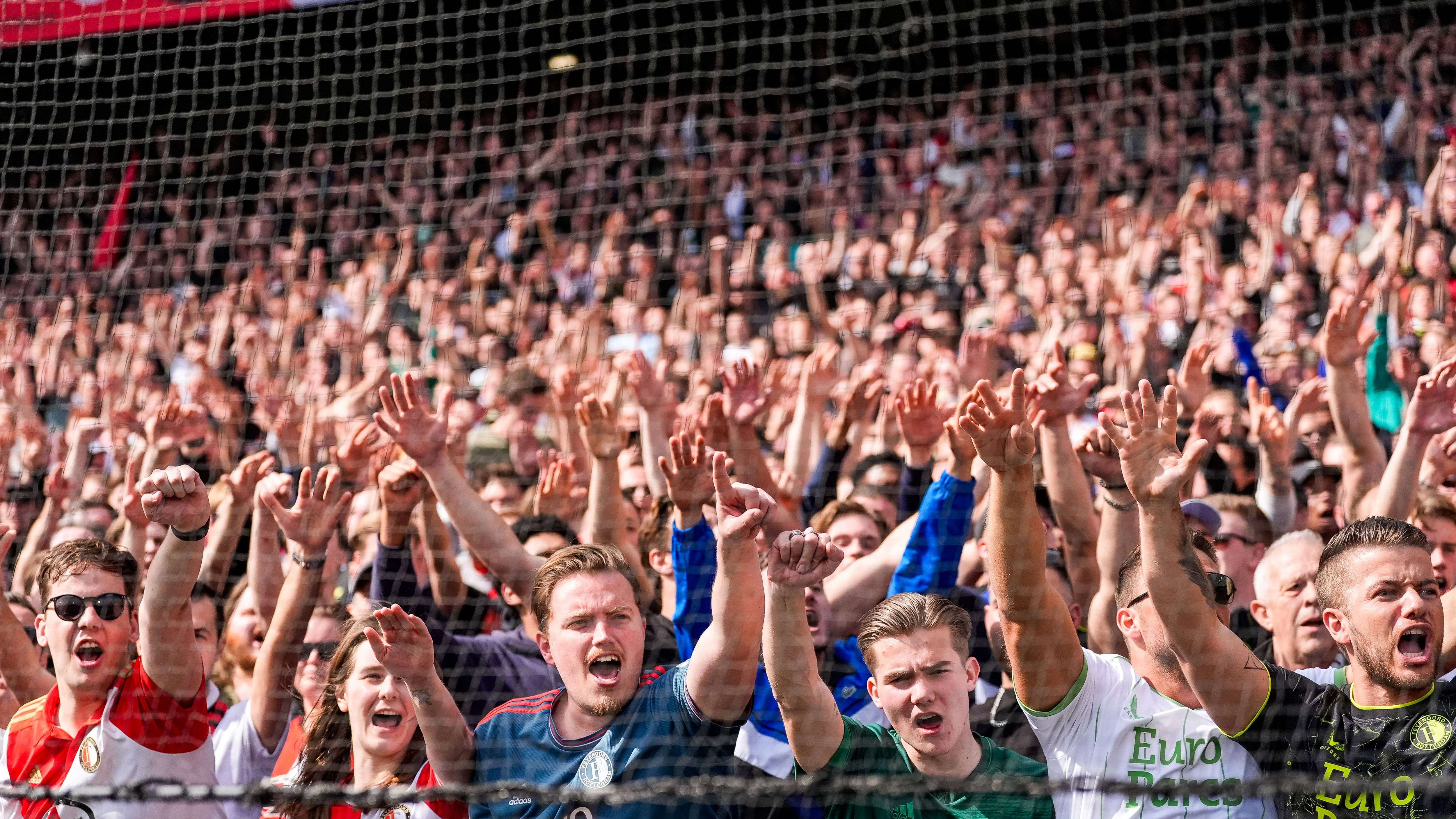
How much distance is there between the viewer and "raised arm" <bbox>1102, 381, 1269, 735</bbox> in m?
2.63

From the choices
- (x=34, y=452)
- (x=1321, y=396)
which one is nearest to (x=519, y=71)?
(x=34, y=452)

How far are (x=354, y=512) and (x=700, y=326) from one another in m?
2.85

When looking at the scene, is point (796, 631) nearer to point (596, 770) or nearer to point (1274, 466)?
point (596, 770)

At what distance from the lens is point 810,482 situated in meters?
5.09

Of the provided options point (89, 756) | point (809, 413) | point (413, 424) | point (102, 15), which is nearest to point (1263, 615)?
point (809, 413)

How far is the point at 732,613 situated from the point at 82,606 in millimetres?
1727

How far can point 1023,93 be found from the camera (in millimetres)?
10492

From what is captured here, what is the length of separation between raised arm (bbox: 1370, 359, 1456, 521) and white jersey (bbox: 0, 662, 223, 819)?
3.12 m

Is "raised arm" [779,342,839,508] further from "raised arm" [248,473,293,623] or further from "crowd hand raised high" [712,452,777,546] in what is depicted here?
"crowd hand raised high" [712,452,777,546]

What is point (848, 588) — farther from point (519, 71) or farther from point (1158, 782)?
point (519, 71)

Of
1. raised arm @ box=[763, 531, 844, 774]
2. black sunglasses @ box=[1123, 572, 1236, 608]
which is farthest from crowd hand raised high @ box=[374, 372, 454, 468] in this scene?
black sunglasses @ box=[1123, 572, 1236, 608]

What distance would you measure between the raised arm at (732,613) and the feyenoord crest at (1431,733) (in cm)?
131

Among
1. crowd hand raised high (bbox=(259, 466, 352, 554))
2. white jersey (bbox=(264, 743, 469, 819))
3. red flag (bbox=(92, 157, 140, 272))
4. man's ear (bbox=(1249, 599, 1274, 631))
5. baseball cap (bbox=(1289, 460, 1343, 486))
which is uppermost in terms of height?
red flag (bbox=(92, 157, 140, 272))

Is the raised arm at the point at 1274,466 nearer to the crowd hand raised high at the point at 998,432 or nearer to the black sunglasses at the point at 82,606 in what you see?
the crowd hand raised high at the point at 998,432
